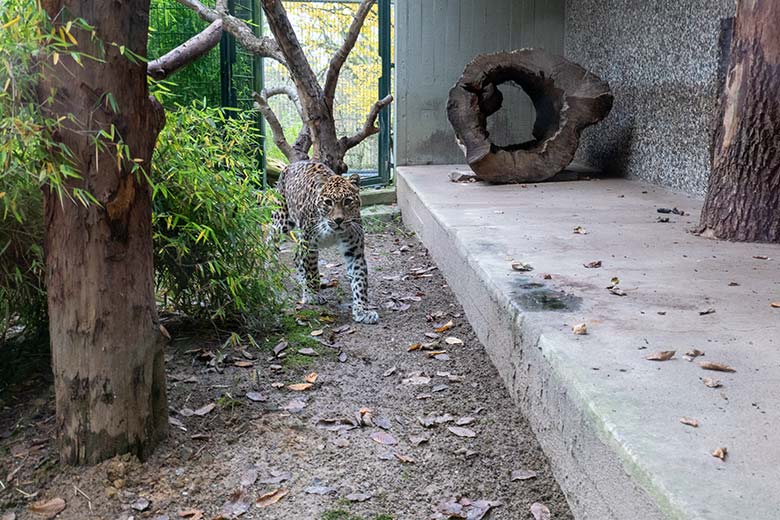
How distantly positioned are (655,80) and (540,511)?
18.8ft

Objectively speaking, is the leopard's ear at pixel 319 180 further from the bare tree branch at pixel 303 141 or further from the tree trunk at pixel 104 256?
the bare tree branch at pixel 303 141

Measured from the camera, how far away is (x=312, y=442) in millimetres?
3414

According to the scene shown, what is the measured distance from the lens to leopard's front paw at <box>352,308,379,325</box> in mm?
5156

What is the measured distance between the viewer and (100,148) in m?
2.72

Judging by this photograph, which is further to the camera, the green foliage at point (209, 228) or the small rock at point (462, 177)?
the small rock at point (462, 177)

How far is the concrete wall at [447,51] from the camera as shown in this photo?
9711mm

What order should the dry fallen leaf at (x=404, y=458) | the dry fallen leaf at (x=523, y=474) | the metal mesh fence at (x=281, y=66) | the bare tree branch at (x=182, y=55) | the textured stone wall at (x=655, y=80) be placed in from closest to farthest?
the dry fallen leaf at (x=523, y=474) → the dry fallen leaf at (x=404, y=458) → the bare tree branch at (x=182, y=55) → the textured stone wall at (x=655, y=80) → the metal mesh fence at (x=281, y=66)

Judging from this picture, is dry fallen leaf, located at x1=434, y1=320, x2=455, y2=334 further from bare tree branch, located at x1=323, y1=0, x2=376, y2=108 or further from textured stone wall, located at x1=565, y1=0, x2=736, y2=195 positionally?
bare tree branch, located at x1=323, y1=0, x2=376, y2=108

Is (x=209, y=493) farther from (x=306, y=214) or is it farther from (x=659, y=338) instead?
(x=306, y=214)

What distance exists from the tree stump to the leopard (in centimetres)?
271

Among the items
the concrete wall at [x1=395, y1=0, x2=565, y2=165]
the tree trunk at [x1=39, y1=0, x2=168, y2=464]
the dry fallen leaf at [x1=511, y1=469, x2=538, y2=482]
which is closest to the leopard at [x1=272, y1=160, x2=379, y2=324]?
the tree trunk at [x1=39, y1=0, x2=168, y2=464]

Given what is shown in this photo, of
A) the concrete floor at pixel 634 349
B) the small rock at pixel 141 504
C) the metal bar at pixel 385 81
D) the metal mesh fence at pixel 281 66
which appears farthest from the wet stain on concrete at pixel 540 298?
the metal bar at pixel 385 81

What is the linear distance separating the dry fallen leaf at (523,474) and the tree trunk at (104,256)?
152 cm

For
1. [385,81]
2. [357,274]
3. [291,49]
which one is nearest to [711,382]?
[357,274]
